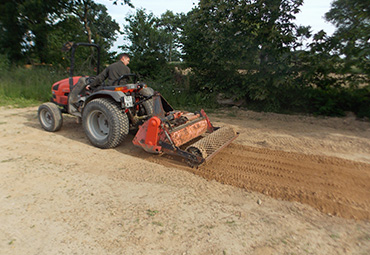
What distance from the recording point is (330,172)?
11.6 feet

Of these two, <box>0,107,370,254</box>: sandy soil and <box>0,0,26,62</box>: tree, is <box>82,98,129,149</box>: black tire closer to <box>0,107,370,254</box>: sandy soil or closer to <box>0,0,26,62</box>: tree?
<box>0,107,370,254</box>: sandy soil

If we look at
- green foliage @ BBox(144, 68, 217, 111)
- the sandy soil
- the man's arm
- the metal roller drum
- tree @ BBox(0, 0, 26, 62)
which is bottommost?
the sandy soil

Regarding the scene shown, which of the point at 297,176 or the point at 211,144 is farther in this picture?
the point at 211,144

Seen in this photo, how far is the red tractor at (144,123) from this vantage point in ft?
12.1

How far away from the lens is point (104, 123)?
4.74 meters

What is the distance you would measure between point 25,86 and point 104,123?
7.15 meters

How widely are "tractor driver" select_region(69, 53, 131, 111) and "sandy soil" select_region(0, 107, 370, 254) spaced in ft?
3.06

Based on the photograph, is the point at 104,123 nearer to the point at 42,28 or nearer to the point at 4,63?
the point at 4,63

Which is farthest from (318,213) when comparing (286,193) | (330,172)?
(330,172)

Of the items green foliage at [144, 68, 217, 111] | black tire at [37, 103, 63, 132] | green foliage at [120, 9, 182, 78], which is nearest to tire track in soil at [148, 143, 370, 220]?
black tire at [37, 103, 63, 132]

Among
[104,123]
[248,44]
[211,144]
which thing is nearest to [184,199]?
[211,144]

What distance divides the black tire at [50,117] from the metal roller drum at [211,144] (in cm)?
327

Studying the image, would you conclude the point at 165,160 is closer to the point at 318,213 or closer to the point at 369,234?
the point at 318,213

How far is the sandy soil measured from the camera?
2168 mm
